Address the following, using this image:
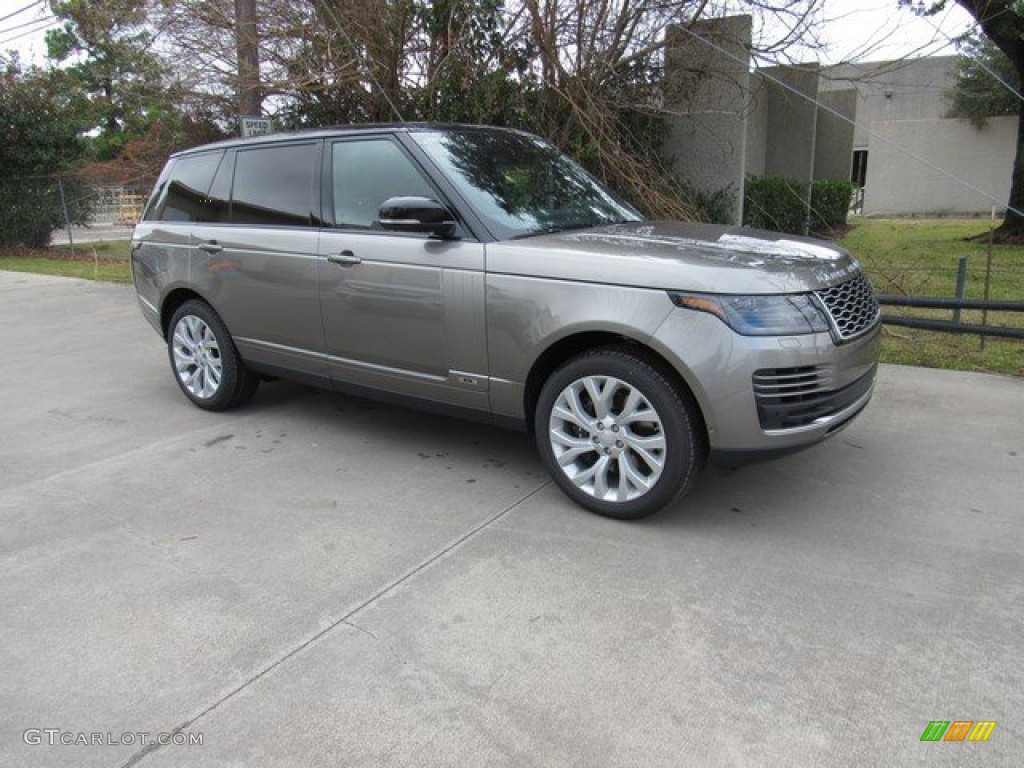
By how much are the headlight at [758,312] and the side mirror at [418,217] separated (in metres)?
1.31

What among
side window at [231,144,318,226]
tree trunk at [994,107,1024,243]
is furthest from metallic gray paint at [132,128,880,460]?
tree trunk at [994,107,1024,243]

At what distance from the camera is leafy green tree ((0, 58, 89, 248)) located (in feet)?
60.5

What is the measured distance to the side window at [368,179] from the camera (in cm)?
443

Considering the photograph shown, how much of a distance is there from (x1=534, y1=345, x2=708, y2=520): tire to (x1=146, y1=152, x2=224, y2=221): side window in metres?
3.19

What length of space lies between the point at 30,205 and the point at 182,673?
1996 cm

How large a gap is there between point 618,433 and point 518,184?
1.70m

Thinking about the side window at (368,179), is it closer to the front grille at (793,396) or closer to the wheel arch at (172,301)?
the wheel arch at (172,301)

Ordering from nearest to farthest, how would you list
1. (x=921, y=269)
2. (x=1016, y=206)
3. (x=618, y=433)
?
(x=618, y=433) → (x=921, y=269) → (x=1016, y=206)

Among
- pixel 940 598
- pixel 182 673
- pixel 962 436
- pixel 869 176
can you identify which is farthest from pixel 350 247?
pixel 869 176

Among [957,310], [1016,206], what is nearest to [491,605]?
[957,310]

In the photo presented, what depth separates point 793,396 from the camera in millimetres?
3443

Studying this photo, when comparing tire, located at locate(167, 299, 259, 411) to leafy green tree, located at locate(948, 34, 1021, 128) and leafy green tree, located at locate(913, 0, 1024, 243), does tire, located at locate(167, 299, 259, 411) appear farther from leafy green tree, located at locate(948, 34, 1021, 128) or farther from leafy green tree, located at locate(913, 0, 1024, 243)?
leafy green tree, located at locate(948, 34, 1021, 128)

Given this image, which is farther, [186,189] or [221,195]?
[186,189]

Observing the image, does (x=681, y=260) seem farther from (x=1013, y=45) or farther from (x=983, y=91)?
(x=983, y=91)
